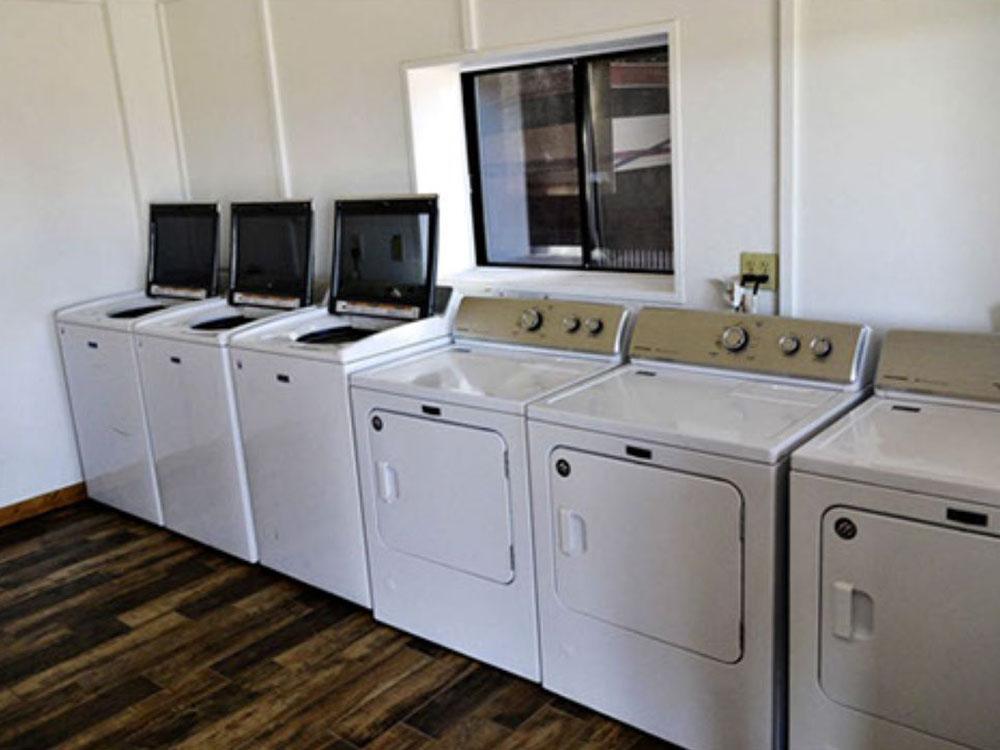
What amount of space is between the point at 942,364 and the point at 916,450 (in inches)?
16.3

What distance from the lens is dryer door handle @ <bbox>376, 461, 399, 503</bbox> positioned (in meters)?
2.96

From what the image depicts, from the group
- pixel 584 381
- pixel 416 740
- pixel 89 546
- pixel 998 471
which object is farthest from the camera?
pixel 89 546

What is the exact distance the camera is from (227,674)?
2.94 m

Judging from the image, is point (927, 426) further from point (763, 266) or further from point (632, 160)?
point (632, 160)

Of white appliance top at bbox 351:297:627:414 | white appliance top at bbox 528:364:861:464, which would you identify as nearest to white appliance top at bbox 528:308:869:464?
white appliance top at bbox 528:364:861:464

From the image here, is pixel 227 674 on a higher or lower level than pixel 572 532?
lower

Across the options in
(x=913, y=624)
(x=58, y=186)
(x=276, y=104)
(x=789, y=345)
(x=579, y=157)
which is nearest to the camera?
(x=913, y=624)

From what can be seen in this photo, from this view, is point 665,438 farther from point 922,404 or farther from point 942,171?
point 942,171

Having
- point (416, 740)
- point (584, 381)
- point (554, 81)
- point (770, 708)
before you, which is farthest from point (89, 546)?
point (770, 708)

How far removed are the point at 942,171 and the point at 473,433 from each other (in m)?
1.43

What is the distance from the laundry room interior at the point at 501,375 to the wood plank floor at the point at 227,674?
0.05 feet

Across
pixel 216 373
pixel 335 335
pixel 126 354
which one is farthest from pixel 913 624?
pixel 126 354

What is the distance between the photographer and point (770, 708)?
2209 millimetres

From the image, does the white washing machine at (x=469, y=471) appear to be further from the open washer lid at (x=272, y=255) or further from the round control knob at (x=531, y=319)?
the open washer lid at (x=272, y=255)
